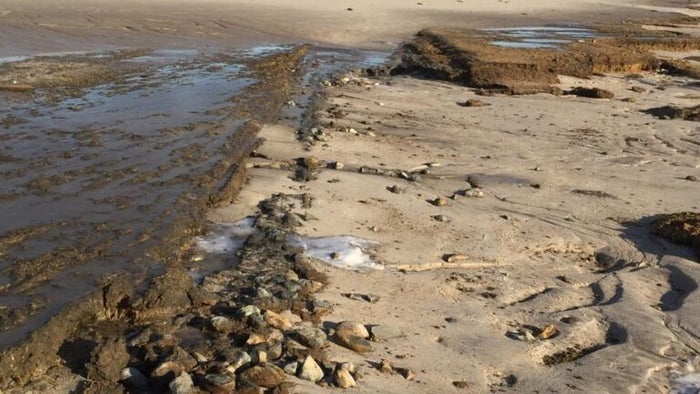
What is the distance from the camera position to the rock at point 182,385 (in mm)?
3930

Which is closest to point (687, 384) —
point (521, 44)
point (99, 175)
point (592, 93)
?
point (99, 175)

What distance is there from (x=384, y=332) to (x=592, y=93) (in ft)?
34.9

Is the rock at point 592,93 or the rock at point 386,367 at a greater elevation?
the rock at point 592,93

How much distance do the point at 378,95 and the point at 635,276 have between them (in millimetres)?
7859

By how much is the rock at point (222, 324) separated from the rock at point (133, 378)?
66 cm

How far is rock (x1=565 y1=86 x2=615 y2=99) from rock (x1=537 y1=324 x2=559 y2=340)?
32.3ft

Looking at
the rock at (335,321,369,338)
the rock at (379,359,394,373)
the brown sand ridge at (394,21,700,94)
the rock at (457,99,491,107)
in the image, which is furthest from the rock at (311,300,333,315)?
the brown sand ridge at (394,21,700,94)

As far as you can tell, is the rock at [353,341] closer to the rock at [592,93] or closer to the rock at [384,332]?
the rock at [384,332]

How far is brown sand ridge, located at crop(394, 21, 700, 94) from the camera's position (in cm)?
1487

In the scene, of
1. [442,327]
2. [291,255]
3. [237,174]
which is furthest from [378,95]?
[442,327]

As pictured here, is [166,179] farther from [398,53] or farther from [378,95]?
[398,53]

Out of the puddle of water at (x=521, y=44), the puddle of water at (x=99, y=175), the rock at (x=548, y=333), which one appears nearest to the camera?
the rock at (x=548, y=333)

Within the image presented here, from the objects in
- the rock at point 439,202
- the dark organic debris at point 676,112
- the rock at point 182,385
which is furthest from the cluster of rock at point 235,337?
the dark organic debris at point 676,112

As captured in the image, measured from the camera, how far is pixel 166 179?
7.83 meters
